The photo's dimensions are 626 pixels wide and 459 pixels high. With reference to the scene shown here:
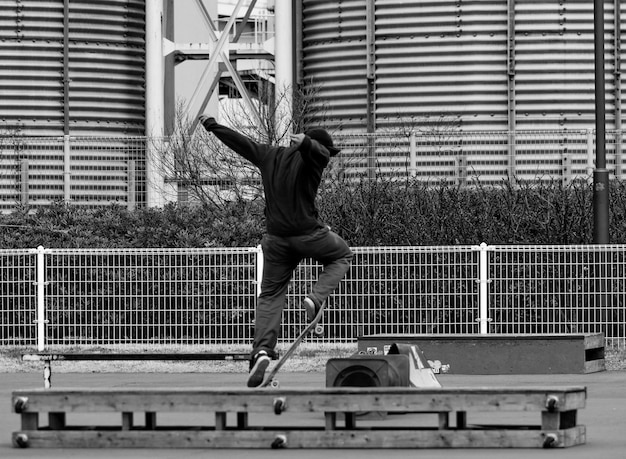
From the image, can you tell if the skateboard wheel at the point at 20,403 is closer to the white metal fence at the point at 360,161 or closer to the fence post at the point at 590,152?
the white metal fence at the point at 360,161

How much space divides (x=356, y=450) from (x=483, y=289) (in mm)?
8362

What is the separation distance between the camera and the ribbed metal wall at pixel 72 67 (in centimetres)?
2481

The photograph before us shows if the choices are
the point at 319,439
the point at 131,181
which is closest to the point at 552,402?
the point at 319,439

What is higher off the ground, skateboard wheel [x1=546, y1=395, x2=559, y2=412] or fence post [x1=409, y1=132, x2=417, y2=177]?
fence post [x1=409, y1=132, x2=417, y2=177]

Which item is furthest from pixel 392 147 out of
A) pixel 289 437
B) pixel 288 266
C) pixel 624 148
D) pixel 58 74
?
pixel 289 437

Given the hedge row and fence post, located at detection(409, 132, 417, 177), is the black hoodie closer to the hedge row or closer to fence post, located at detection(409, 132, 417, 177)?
the hedge row

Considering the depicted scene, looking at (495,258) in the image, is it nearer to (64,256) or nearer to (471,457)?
(64,256)

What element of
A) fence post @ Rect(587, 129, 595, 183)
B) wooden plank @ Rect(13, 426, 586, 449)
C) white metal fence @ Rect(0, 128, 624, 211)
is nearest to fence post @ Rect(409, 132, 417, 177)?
white metal fence @ Rect(0, 128, 624, 211)

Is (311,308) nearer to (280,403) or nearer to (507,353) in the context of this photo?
(280,403)

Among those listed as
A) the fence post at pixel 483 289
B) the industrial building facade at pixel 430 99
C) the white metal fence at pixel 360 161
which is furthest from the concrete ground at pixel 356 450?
the industrial building facade at pixel 430 99

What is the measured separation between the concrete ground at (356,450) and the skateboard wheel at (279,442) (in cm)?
6

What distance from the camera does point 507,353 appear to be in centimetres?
1392

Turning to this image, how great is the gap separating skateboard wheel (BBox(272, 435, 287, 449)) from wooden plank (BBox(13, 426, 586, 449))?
1 cm

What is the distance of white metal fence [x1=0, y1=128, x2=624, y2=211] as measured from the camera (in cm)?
2262
